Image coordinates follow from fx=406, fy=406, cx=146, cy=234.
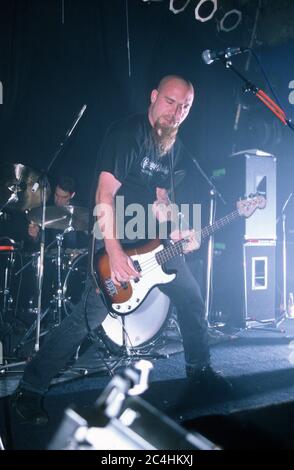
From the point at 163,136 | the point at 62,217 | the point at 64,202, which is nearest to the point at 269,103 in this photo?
the point at 163,136

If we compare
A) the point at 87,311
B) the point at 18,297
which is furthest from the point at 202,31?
the point at 87,311

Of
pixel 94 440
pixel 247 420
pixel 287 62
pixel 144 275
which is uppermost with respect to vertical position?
pixel 287 62

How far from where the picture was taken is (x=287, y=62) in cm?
630

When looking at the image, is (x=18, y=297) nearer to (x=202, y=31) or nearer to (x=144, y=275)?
(x=144, y=275)

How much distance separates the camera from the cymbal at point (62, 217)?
166 inches

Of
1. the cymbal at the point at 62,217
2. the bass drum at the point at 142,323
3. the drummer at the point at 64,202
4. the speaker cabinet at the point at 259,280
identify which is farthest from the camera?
the speaker cabinet at the point at 259,280

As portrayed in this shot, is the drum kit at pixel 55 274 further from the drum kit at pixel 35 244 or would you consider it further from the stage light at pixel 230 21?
the stage light at pixel 230 21

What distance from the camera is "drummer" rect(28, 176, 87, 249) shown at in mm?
4883

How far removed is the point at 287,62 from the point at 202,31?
1417mm

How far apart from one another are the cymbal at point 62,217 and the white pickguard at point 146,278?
1672 millimetres

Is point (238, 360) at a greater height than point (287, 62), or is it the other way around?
point (287, 62)

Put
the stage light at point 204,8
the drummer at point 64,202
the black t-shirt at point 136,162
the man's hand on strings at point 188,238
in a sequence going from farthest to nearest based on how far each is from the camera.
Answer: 1. the stage light at point 204,8
2. the drummer at point 64,202
3. the man's hand on strings at point 188,238
4. the black t-shirt at point 136,162

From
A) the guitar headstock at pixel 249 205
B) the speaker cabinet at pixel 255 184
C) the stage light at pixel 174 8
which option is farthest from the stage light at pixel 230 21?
the guitar headstock at pixel 249 205
